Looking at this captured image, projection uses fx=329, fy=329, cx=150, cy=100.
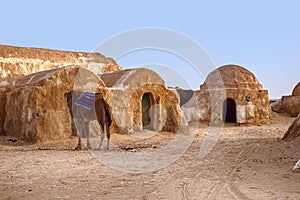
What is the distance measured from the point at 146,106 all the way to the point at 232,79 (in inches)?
351

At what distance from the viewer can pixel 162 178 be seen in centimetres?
505

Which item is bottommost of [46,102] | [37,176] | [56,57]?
[37,176]

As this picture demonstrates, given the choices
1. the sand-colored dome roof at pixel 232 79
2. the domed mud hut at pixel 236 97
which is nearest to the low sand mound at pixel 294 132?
the domed mud hut at pixel 236 97

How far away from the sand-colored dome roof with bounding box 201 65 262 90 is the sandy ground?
13904 millimetres

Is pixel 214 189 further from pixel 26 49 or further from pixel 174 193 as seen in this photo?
pixel 26 49

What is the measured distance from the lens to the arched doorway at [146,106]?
48.4 feet

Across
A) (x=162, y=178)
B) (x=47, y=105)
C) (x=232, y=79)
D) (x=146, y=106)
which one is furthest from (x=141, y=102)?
(x=232, y=79)

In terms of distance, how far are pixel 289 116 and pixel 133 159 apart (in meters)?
19.1

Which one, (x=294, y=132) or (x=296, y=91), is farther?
(x=296, y=91)

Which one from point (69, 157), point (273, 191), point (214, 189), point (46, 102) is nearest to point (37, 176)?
point (69, 157)

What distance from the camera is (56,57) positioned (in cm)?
2148

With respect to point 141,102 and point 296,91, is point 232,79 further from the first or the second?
point 141,102

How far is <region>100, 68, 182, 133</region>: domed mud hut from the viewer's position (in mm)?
13023

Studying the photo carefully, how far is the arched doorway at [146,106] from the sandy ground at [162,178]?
23.6 ft
